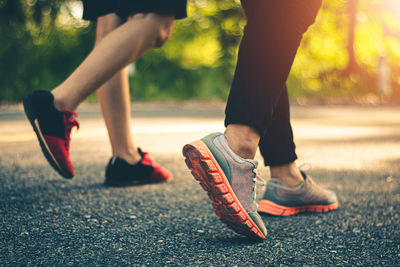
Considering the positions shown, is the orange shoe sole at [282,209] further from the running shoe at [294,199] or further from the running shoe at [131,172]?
the running shoe at [131,172]

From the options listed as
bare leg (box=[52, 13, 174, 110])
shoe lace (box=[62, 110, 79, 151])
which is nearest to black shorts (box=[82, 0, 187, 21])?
bare leg (box=[52, 13, 174, 110])

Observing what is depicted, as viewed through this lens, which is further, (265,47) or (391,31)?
(391,31)

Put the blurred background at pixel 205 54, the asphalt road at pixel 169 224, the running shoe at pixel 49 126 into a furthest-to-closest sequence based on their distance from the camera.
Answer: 1. the blurred background at pixel 205 54
2. the running shoe at pixel 49 126
3. the asphalt road at pixel 169 224

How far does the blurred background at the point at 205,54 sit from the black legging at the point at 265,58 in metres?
9.53

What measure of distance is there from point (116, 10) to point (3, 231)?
0.95 meters

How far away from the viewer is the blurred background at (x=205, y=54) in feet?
34.3

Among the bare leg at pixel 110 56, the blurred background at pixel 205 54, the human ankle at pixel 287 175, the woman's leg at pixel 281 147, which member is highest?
the bare leg at pixel 110 56

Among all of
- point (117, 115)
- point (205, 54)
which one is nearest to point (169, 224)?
point (117, 115)

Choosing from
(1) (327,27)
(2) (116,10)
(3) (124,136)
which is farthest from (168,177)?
(1) (327,27)

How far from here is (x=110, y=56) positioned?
1.73 meters

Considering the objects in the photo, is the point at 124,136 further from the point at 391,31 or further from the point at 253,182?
the point at 391,31

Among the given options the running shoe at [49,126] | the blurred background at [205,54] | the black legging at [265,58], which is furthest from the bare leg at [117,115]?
the blurred background at [205,54]

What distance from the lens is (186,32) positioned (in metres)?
13.5

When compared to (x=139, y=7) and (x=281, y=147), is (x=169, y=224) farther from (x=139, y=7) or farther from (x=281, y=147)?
(x=139, y=7)
